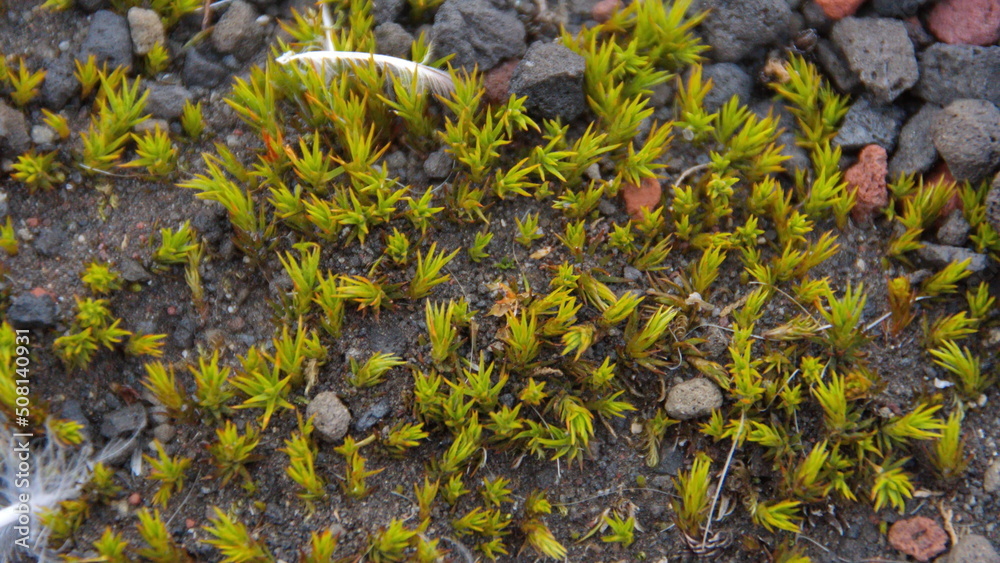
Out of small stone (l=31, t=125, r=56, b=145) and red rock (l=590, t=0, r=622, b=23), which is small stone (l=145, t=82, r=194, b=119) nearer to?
small stone (l=31, t=125, r=56, b=145)

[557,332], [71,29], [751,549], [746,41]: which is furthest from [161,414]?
[746,41]

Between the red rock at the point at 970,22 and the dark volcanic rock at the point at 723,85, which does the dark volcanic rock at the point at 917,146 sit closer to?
the red rock at the point at 970,22

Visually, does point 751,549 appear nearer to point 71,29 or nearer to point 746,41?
point 746,41

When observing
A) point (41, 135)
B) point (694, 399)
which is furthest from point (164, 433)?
point (694, 399)

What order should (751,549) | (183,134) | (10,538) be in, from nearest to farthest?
1. (10,538)
2. (751,549)
3. (183,134)

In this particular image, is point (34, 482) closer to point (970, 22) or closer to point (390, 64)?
point (390, 64)

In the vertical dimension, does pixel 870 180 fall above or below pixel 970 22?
below

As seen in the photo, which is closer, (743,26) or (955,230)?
(955,230)
